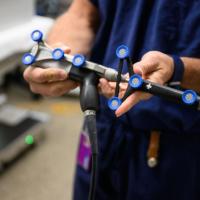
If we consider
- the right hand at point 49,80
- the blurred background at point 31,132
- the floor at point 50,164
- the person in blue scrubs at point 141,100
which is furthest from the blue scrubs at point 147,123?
the floor at point 50,164

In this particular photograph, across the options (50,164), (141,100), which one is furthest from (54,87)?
(50,164)

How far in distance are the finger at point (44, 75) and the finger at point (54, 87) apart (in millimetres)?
16

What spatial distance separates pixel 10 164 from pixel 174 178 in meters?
1.18

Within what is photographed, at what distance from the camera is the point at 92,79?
0.51m

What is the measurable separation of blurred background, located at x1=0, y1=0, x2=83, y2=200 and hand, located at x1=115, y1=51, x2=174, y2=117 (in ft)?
1.84

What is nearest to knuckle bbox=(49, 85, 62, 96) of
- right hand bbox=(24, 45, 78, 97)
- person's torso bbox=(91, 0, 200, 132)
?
right hand bbox=(24, 45, 78, 97)

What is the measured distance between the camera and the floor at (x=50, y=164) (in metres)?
1.51

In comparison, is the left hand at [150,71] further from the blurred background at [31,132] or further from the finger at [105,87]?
the blurred background at [31,132]

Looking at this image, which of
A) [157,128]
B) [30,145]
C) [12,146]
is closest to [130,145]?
[157,128]

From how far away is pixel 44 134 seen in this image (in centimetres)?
190

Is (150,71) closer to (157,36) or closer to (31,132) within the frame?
(157,36)

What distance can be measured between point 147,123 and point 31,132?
123cm

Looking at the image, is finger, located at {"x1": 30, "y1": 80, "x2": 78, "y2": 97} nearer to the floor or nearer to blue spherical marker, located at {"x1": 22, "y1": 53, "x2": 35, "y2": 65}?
blue spherical marker, located at {"x1": 22, "y1": 53, "x2": 35, "y2": 65}

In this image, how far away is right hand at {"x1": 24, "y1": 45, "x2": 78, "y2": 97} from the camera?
530 millimetres
